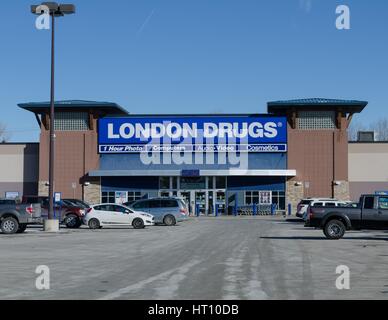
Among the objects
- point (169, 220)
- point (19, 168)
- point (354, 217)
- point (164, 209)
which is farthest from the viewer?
point (19, 168)

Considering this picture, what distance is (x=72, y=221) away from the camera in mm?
36875

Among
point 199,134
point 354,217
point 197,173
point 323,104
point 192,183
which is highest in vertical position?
point 323,104

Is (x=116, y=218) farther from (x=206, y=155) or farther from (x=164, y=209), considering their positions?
(x=206, y=155)

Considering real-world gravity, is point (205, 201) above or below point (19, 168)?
below

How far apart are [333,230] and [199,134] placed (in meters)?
33.1

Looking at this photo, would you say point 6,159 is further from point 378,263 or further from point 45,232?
point 378,263

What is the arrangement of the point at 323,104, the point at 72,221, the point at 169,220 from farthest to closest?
the point at 323,104 < the point at 169,220 < the point at 72,221

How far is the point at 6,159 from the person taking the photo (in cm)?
6200

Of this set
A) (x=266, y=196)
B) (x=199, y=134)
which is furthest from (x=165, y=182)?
(x=266, y=196)

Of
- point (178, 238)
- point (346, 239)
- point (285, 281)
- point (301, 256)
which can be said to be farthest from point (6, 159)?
point (285, 281)

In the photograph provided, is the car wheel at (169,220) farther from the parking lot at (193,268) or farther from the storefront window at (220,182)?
the storefront window at (220,182)

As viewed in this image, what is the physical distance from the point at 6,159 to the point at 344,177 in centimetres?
3091

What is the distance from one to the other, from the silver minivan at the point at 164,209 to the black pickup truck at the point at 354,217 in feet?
45.5

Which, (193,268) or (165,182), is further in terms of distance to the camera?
Result: (165,182)
